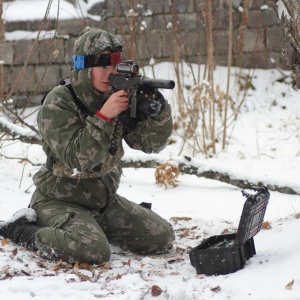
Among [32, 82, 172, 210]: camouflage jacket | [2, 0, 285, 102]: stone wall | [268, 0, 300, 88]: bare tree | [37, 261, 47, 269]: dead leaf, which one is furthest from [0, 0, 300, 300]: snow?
[2, 0, 285, 102]: stone wall

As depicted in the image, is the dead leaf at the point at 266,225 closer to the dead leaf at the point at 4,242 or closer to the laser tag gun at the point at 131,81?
the laser tag gun at the point at 131,81

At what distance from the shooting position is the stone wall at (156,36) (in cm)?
802

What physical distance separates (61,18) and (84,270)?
5.35 m

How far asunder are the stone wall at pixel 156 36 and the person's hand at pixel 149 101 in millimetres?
4645

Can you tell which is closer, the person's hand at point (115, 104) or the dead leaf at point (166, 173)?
the person's hand at point (115, 104)

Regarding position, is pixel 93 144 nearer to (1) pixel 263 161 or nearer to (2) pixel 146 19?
(1) pixel 263 161

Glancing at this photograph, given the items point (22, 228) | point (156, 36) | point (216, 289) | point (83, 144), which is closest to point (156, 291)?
point (216, 289)

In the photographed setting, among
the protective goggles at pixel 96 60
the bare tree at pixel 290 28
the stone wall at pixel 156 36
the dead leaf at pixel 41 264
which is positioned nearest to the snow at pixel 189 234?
the dead leaf at pixel 41 264

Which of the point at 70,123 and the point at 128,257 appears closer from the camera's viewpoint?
the point at 70,123

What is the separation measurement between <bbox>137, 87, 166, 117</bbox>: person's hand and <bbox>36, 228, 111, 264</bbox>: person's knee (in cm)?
72

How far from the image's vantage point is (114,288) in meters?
3.10

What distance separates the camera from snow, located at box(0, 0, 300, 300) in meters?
2.99

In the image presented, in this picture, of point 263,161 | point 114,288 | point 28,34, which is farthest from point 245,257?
point 28,34

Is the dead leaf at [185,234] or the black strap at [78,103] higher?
the black strap at [78,103]
